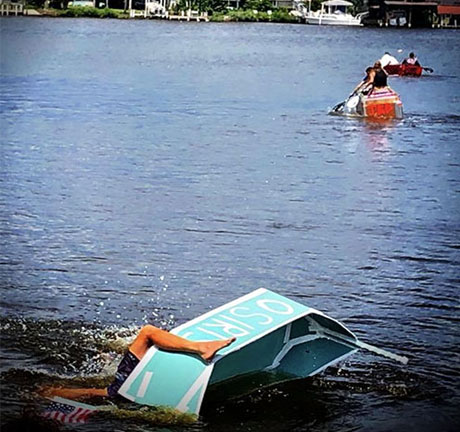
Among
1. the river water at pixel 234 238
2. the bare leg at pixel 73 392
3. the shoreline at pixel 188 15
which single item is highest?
the shoreline at pixel 188 15

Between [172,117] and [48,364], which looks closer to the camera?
[48,364]

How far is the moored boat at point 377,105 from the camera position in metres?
31.2

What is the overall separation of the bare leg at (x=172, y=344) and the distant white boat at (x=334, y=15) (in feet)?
473

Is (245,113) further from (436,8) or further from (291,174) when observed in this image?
(436,8)

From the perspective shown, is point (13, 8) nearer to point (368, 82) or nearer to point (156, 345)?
point (368, 82)

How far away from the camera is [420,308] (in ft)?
42.3

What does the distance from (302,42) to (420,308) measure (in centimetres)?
8889

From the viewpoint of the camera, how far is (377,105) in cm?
3122

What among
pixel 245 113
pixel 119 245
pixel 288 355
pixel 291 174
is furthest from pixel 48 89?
pixel 288 355

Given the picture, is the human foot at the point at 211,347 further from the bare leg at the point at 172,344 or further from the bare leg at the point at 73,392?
the bare leg at the point at 73,392

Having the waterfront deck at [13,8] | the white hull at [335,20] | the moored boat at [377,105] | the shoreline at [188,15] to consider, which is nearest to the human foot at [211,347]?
the moored boat at [377,105]

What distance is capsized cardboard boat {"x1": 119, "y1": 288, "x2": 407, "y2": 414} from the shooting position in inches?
369

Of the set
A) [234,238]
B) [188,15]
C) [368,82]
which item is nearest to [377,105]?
[368,82]

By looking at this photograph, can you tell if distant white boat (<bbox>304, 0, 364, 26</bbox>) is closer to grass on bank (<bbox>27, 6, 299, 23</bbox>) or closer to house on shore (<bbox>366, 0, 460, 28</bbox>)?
house on shore (<bbox>366, 0, 460, 28</bbox>)
